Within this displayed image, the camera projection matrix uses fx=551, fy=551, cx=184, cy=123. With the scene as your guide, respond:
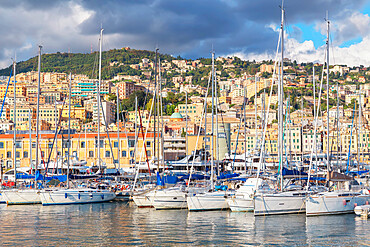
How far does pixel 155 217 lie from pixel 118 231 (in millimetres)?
4452

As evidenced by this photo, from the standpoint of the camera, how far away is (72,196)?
114 feet

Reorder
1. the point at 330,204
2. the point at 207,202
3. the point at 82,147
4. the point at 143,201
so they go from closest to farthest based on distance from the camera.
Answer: the point at 330,204 < the point at 207,202 < the point at 143,201 < the point at 82,147

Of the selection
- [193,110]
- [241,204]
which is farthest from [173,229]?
[193,110]

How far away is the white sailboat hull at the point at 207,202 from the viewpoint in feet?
98.2

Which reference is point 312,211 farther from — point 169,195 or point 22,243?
point 22,243

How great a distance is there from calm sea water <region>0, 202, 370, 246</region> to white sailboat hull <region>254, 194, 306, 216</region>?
17.9 inches

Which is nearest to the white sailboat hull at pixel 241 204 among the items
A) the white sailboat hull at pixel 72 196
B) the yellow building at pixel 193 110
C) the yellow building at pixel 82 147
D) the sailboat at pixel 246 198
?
the sailboat at pixel 246 198

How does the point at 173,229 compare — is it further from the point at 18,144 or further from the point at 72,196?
the point at 18,144

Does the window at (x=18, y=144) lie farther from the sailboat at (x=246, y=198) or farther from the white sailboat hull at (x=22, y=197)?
the sailboat at (x=246, y=198)

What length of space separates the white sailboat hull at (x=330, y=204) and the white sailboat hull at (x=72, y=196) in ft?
46.7

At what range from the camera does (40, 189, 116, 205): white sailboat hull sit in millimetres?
34375

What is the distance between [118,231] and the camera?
80.4 ft

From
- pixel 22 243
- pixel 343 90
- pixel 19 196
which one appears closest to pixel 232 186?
pixel 19 196

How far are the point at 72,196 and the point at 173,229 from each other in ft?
39.3
